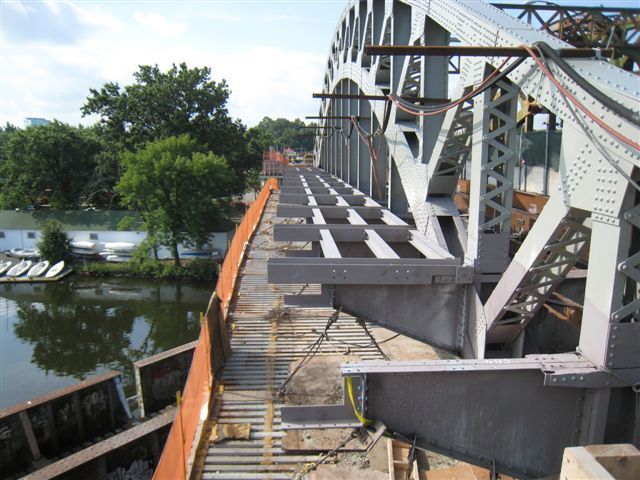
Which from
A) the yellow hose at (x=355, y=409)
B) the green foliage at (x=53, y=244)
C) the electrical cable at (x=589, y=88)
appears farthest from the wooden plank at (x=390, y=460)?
the green foliage at (x=53, y=244)

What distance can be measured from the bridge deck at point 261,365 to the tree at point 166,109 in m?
31.9

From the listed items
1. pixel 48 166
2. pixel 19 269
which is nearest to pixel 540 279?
pixel 19 269

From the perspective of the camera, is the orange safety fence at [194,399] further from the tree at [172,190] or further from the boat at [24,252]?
the boat at [24,252]

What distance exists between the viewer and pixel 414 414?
421cm

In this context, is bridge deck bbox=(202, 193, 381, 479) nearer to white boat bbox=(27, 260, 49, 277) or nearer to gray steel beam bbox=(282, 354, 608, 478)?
gray steel beam bbox=(282, 354, 608, 478)

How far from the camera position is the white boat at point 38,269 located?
3325 cm

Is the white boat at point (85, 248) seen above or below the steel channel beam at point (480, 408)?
below

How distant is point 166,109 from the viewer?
1618 inches

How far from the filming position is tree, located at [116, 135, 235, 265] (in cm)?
Result: 3278

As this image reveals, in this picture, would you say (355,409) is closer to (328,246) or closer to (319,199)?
(328,246)

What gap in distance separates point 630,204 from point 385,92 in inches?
332

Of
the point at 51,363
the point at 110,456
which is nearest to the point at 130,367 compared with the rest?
the point at 51,363

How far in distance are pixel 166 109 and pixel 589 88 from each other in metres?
42.0

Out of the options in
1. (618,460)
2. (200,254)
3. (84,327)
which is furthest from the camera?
(200,254)
